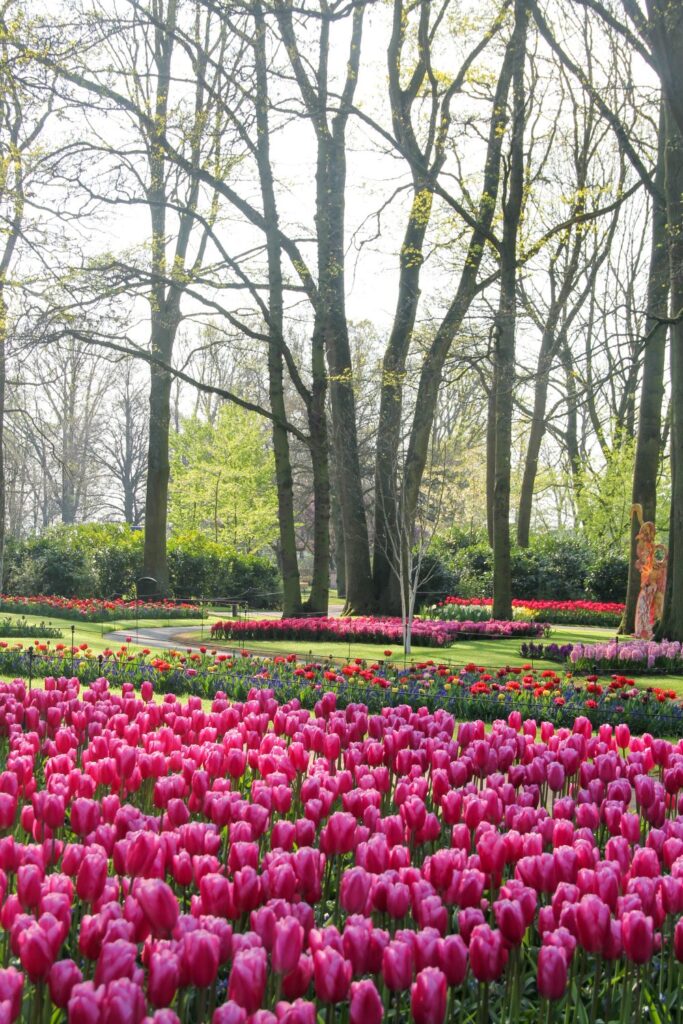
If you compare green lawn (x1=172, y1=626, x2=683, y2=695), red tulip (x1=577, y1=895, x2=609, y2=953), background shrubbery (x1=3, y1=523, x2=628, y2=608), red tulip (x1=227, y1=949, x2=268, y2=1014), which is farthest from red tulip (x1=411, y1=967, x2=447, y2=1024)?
background shrubbery (x1=3, y1=523, x2=628, y2=608)

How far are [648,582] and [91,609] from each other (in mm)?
10654

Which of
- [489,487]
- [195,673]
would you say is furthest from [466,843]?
[489,487]

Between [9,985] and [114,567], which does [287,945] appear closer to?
[9,985]

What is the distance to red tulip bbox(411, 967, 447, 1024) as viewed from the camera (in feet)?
7.04

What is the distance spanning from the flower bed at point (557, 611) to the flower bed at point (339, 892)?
18.3m

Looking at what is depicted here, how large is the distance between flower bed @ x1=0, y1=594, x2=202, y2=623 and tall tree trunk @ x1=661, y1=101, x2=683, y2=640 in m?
10.5

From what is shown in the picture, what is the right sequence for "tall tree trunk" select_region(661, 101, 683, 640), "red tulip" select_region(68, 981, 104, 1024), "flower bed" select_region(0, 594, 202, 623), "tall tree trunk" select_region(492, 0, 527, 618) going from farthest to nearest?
"flower bed" select_region(0, 594, 202, 623) < "tall tree trunk" select_region(492, 0, 527, 618) < "tall tree trunk" select_region(661, 101, 683, 640) < "red tulip" select_region(68, 981, 104, 1024)

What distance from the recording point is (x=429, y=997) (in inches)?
84.6

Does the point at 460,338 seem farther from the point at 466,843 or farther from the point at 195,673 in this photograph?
the point at 466,843

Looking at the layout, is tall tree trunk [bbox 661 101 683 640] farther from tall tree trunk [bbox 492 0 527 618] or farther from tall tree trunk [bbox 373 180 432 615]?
tall tree trunk [bbox 373 180 432 615]

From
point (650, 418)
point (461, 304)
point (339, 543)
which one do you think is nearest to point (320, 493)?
point (461, 304)

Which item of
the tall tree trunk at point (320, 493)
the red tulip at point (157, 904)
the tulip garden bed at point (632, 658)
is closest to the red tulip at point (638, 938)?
the red tulip at point (157, 904)

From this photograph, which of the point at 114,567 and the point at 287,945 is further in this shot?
the point at 114,567

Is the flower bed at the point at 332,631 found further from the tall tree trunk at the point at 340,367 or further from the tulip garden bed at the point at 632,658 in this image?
the tall tree trunk at the point at 340,367
